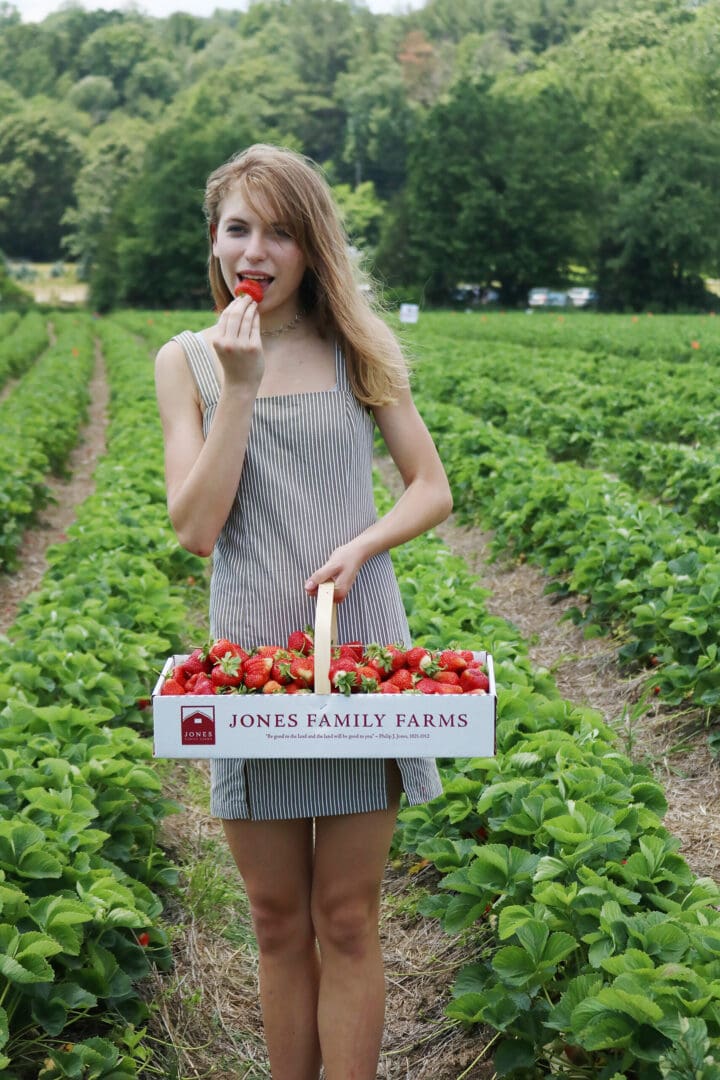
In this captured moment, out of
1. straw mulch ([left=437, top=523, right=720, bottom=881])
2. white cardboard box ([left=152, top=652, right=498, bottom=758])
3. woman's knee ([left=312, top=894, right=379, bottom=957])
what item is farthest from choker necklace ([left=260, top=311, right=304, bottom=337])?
straw mulch ([left=437, top=523, right=720, bottom=881])

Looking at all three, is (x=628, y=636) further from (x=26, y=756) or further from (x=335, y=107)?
(x=335, y=107)

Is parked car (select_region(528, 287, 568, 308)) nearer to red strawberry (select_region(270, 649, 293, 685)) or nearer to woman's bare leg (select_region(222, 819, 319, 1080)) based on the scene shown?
woman's bare leg (select_region(222, 819, 319, 1080))

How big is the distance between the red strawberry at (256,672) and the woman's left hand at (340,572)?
192 millimetres

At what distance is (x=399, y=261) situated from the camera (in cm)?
6106

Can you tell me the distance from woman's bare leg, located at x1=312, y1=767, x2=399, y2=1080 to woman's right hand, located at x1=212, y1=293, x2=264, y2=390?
805 mm

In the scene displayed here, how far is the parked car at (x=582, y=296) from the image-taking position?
5494 centimetres

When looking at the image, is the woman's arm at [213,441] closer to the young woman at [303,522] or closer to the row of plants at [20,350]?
the young woman at [303,522]

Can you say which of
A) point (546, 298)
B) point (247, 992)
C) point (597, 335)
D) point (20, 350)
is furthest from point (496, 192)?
point (247, 992)

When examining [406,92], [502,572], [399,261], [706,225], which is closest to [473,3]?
[406,92]

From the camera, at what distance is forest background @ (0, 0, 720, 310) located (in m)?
52.4

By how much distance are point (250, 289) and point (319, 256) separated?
0.19 m

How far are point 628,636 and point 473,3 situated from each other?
138 meters

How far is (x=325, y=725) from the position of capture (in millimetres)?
1911

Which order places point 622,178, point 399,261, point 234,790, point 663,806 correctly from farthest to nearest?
point 399,261 → point 622,178 → point 663,806 → point 234,790
